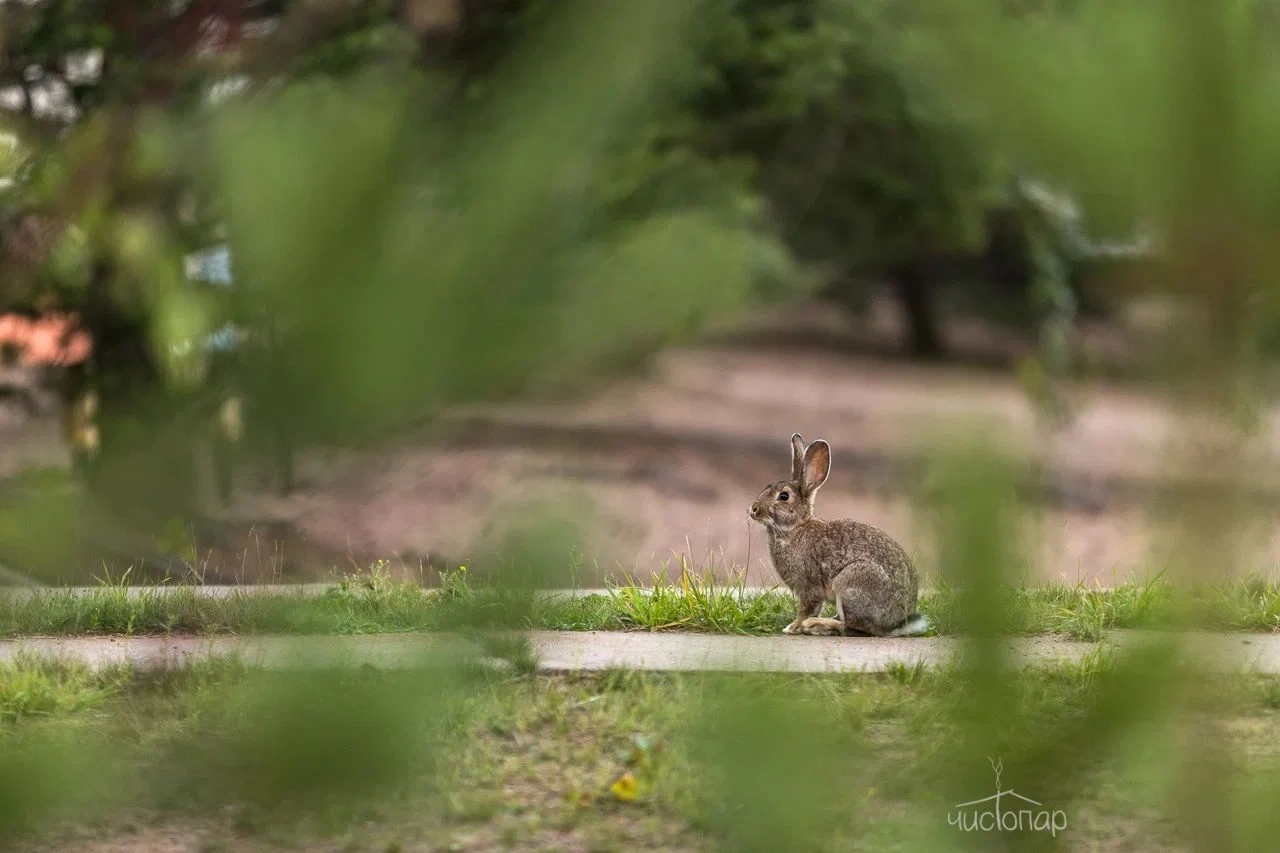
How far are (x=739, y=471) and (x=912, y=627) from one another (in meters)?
6.13

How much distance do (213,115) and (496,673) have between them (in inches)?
30.6

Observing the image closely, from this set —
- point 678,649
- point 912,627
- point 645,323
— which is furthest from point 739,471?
point 645,323

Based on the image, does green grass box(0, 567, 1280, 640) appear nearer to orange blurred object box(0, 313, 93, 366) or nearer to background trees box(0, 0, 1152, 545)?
orange blurred object box(0, 313, 93, 366)

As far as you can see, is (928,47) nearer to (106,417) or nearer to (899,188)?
(106,417)

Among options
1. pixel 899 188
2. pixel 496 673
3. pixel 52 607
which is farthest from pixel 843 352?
pixel 496 673

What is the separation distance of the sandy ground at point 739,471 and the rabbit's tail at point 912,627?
27.0 inches

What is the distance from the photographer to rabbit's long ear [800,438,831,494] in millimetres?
4980

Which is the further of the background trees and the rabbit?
the rabbit

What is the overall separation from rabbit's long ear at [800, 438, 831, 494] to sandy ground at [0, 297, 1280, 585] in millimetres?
320

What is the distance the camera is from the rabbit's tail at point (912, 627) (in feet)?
14.5

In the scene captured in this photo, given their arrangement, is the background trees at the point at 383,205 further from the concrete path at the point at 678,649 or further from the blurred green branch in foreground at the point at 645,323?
the concrete path at the point at 678,649

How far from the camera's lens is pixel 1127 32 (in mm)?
1235

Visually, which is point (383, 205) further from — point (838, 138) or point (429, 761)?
point (838, 138)

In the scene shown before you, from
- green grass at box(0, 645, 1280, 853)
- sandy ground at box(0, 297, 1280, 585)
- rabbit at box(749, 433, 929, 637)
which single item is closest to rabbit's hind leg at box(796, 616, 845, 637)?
rabbit at box(749, 433, 929, 637)
